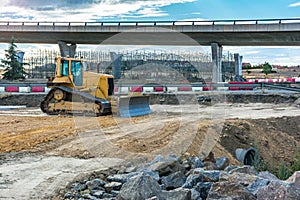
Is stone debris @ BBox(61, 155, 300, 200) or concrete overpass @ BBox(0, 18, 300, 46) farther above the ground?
concrete overpass @ BBox(0, 18, 300, 46)

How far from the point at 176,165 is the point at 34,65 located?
1692 inches

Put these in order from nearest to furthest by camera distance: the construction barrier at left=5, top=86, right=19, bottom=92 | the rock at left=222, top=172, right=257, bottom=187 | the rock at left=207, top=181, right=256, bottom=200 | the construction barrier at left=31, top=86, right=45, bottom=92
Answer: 1. the rock at left=207, top=181, right=256, bottom=200
2. the rock at left=222, top=172, right=257, bottom=187
3. the construction barrier at left=31, top=86, right=45, bottom=92
4. the construction barrier at left=5, top=86, right=19, bottom=92

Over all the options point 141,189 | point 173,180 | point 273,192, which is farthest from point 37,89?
point 273,192

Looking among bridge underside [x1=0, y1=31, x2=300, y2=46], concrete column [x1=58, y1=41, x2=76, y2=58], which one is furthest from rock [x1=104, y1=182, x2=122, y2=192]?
concrete column [x1=58, y1=41, x2=76, y2=58]

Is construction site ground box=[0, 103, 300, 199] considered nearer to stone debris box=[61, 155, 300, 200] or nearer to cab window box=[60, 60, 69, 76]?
stone debris box=[61, 155, 300, 200]

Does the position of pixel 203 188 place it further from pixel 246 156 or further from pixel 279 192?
pixel 246 156

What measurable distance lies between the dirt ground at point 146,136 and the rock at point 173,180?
242cm

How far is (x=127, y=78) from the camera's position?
38031 millimetres

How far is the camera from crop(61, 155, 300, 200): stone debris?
5.88 meters

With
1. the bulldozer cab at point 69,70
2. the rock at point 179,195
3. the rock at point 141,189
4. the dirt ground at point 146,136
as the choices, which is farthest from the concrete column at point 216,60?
the rock at point 179,195

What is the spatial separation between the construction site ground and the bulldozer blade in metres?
0.51

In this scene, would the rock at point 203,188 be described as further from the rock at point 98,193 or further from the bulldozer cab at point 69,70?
the bulldozer cab at point 69,70

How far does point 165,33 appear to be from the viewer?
1770 inches

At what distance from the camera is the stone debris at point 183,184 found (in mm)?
5883
